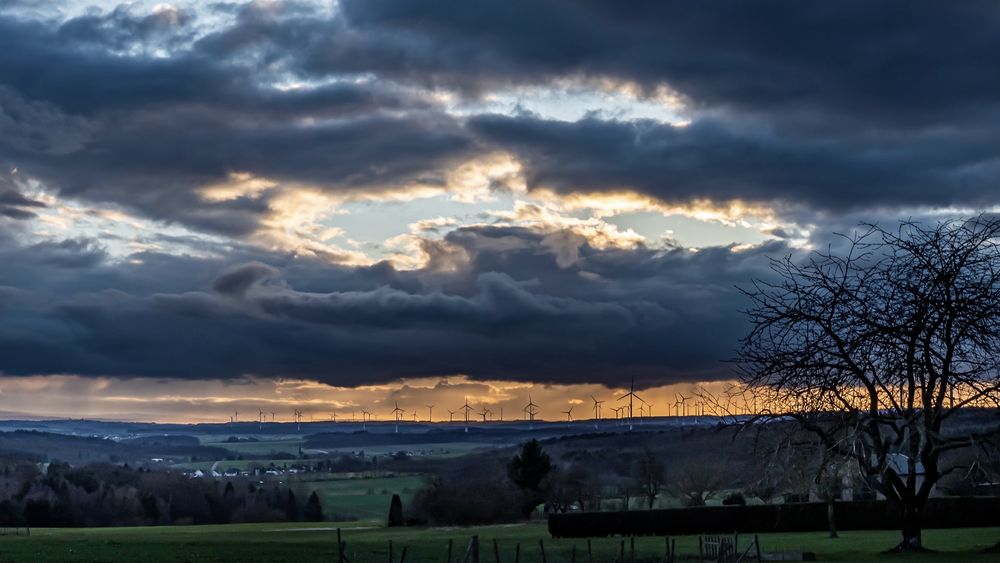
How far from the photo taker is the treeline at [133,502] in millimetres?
158000

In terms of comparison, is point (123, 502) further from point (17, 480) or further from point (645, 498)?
point (645, 498)

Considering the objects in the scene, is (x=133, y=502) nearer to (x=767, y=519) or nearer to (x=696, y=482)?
(x=696, y=482)

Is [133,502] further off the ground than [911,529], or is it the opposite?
[911,529]

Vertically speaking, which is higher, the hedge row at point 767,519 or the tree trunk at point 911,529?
the tree trunk at point 911,529

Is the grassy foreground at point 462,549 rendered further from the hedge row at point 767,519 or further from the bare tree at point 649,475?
the bare tree at point 649,475

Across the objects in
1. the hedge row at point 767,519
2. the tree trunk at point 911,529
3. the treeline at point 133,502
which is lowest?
the treeline at point 133,502

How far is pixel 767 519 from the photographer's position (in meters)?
90.2

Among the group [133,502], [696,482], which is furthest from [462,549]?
[133,502]

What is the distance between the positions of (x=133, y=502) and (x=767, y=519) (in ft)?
358

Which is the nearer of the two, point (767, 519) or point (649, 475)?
point (767, 519)

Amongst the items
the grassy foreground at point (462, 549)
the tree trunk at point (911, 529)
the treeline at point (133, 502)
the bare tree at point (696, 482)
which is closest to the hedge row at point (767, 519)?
the grassy foreground at point (462, 549)

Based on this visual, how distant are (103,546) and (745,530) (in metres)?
46.0

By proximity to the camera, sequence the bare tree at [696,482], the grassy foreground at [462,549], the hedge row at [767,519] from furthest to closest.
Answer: the bare tree at [696,482]
the hedge row at [767,519]
the grassy foreground at [462,549]

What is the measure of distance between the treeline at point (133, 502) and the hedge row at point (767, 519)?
278 ft
